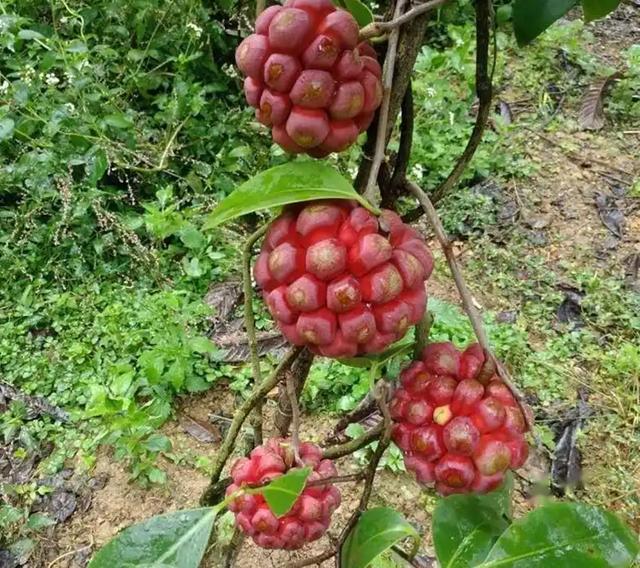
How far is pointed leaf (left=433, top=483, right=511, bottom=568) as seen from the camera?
25.1 inches

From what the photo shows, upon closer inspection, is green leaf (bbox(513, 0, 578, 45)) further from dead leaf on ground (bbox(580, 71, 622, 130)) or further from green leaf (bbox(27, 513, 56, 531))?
dead leaf on ground (bbox(580, 71, 622, 130))

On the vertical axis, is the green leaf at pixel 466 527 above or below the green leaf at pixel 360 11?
below

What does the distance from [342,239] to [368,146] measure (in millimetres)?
116

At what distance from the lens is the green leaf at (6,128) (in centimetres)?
177

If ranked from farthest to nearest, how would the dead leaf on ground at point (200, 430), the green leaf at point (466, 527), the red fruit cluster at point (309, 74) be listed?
the dead leaf on ground at point (200, 430), the green leaf at point (466, 527), the red fruit cluster at point (309, 74)

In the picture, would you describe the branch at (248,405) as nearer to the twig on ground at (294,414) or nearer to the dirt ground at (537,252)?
the twig on ground at (294,414)

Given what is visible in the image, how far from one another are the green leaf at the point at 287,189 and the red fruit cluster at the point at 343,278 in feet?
0.04

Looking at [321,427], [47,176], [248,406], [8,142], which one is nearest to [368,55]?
[248,406]

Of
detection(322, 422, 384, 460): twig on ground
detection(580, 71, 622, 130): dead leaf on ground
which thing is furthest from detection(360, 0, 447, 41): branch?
detection(580, 71, 622, 130): dead leaf on ground

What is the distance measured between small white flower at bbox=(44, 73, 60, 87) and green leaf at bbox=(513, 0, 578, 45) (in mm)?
1490

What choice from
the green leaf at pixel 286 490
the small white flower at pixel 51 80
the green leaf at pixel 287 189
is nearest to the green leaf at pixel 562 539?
the green leaf at pixel 286 490

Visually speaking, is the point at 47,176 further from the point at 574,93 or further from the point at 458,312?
the point at 574,93

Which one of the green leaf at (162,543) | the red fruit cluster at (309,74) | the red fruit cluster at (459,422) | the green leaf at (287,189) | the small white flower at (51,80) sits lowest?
the small white flower at (51,80)

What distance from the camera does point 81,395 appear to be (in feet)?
5.41
